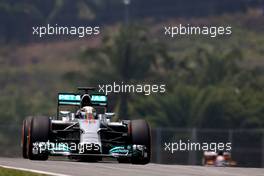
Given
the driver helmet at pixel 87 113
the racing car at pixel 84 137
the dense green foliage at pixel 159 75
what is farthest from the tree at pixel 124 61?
the racing car at pixel 84 137

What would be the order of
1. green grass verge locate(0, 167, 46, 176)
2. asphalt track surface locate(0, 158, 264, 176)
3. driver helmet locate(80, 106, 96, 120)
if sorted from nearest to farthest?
green grass verge locate(0, 167, 46, 176) → driver helmet locate(80, 106, 96, 120) → asphalt track surface locate(0, 158, 264, 176)

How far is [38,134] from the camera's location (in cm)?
2548

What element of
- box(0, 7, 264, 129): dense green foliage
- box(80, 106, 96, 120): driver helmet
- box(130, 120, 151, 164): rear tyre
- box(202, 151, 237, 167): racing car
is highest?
box(0, 7, 264, 129): dense green foliage

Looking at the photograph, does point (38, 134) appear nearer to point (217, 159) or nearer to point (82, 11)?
point (217, 159)

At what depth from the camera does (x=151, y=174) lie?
27656mm

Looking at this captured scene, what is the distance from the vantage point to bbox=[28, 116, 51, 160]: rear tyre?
25453 millimetres

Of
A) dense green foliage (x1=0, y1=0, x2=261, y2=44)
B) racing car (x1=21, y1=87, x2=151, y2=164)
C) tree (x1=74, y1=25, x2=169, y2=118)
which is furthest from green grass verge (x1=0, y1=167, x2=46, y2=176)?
dense green foliage (x1=0, y1=0, x2=261, y2=44)

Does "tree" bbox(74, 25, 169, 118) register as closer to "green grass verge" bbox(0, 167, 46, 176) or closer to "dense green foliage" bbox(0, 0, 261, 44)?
"dense green foliage" bbox(0, 0, 261, 44)

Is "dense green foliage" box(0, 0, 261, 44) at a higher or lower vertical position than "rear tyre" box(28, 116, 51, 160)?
higher

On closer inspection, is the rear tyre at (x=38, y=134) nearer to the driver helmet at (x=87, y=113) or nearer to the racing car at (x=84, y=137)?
the racing car at (x=84, y=137)

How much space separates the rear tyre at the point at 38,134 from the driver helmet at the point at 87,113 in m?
1.37

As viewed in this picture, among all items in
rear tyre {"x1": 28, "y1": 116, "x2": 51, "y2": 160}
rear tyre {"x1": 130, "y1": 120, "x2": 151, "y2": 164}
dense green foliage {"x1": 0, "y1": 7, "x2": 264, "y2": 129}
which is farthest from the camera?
dense green foliage {"x1": 0, "y1": 7, "x2": 264, "y2": 129}

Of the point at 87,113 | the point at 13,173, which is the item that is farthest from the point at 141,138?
the point at 13,173

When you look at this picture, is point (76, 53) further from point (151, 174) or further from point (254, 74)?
point (151, 174)
